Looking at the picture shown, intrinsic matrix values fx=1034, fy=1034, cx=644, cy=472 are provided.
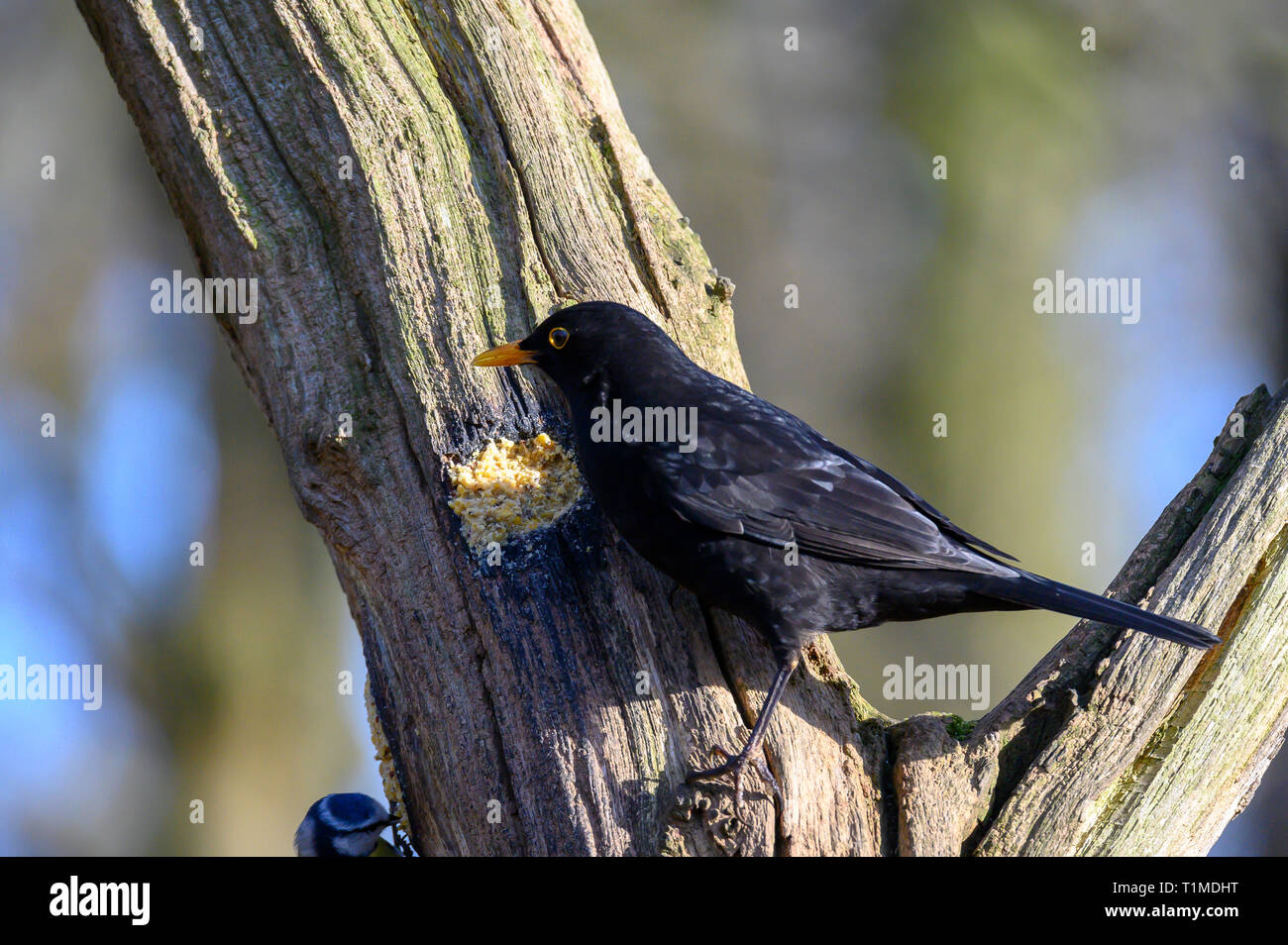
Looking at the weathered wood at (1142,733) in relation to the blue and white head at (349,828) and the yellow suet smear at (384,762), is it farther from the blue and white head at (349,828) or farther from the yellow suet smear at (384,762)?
the blue and white head at (349,828)

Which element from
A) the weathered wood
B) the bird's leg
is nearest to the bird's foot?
the bird's leg

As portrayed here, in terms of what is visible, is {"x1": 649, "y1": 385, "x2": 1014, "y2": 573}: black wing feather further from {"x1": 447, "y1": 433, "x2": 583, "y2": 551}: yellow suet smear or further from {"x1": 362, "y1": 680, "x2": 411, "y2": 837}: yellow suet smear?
{"x1": 362, "y1": 680, "x2": 411, "y2": 837}: yellow suet smear

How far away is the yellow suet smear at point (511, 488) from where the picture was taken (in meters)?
2.75

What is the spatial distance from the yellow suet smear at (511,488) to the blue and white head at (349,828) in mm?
1068

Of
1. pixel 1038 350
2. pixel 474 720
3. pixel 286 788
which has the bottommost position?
pixel 286 788

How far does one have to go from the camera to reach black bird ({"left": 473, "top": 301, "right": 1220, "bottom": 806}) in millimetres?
2732

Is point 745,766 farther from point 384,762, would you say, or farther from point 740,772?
point 384,762

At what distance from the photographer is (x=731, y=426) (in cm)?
302

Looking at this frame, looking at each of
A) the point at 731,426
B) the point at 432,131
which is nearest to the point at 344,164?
the point at 432,131

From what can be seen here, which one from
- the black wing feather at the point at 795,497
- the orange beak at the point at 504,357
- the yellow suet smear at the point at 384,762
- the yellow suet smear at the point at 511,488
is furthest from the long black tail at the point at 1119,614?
the yellow suet smear at the point at 384,762

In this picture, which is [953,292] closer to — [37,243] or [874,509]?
[874,509]

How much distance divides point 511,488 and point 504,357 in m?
0.41

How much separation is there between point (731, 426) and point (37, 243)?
7446 mm

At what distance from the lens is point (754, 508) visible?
290cm
